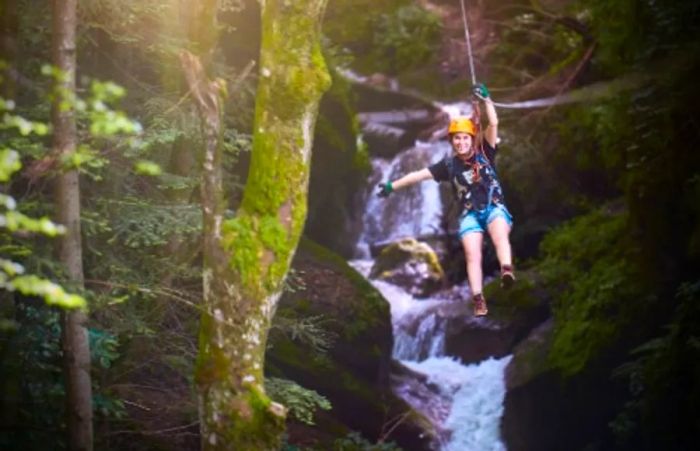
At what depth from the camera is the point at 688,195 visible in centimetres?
921

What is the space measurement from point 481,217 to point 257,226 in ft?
7.41

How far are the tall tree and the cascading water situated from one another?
7.62 meters

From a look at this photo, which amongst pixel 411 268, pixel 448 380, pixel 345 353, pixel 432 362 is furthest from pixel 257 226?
pixel 411 268

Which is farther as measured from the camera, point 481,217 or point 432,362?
point 432,362

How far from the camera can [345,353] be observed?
11305mm

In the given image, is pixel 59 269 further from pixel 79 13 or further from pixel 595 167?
pixel 595 167

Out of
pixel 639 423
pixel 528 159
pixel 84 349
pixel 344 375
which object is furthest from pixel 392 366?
pixel 84 349

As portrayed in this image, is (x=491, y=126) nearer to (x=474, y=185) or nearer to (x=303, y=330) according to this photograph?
(x=474, y=185)

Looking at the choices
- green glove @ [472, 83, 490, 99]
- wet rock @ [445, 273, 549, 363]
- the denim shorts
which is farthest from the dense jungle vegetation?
the denim shorts

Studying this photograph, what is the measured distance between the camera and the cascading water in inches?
476

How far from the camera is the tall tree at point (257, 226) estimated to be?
4629mm

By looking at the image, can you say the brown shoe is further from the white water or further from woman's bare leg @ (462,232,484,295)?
the white water

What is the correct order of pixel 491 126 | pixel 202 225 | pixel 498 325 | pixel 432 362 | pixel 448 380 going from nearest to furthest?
pixel 202 225, pixel 491 126, pixel 448 380, pixel 498 325, pixel 432 362

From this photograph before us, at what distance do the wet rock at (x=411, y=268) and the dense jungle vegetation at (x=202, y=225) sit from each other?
1.31 m
